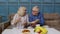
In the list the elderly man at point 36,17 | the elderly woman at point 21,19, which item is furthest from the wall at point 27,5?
the elderly woman at point 21,19

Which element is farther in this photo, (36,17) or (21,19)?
(36,17)

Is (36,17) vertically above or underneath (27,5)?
underneath

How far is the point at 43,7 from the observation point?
494 centimetres

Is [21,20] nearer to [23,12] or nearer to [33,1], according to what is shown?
[23,12]

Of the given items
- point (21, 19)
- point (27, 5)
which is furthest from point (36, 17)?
point (27, 5)

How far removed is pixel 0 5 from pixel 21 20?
2008 mm

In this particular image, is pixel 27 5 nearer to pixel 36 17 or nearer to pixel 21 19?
pixel 36 17

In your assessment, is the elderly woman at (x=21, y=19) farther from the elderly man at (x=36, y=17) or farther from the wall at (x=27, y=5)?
the wall at (x=27, y=5)

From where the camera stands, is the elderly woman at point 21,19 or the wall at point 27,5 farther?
the wall at point 27,5

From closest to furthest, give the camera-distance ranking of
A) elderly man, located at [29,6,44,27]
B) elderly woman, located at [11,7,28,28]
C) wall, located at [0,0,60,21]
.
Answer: elderly woman, located at [11,7,28,28]
elderly man, located at [29,6,44,27]
wall, located at [0,0,60,21]

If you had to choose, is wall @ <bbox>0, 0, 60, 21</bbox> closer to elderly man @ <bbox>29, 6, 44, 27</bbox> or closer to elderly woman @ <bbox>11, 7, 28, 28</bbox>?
elderly man @ <bbox>29, 6, 44, 27</bbox>

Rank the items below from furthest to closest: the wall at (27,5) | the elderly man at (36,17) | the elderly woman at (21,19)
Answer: the wall at (27,5) < the elderly man at (36,17) < the elderly woman at (21,19)

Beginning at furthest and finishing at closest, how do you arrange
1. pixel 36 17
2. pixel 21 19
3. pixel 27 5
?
pixel 27 5 < pixel 36 17 < pixel 21 19

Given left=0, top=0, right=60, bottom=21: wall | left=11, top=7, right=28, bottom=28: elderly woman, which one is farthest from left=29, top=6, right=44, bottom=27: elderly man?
left=0, top=0, right=60, bottom=21: wall
